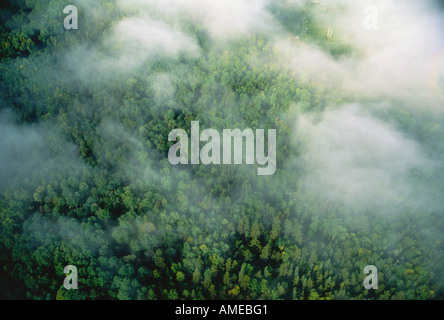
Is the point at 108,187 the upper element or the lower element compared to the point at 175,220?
upper

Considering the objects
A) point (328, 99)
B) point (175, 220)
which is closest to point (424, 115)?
point (328, 99)

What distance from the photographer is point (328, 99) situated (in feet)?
288

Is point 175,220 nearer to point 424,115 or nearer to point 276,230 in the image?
point 276,230

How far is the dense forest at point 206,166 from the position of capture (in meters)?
51.7

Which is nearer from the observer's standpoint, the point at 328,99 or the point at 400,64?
the point at 328,99

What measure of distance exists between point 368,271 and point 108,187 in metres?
47.0

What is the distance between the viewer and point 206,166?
6719cm

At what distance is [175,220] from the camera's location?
56.7 m

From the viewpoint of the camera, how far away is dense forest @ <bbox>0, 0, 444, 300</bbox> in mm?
51688

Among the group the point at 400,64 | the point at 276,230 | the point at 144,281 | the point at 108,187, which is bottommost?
the point at 144,281
